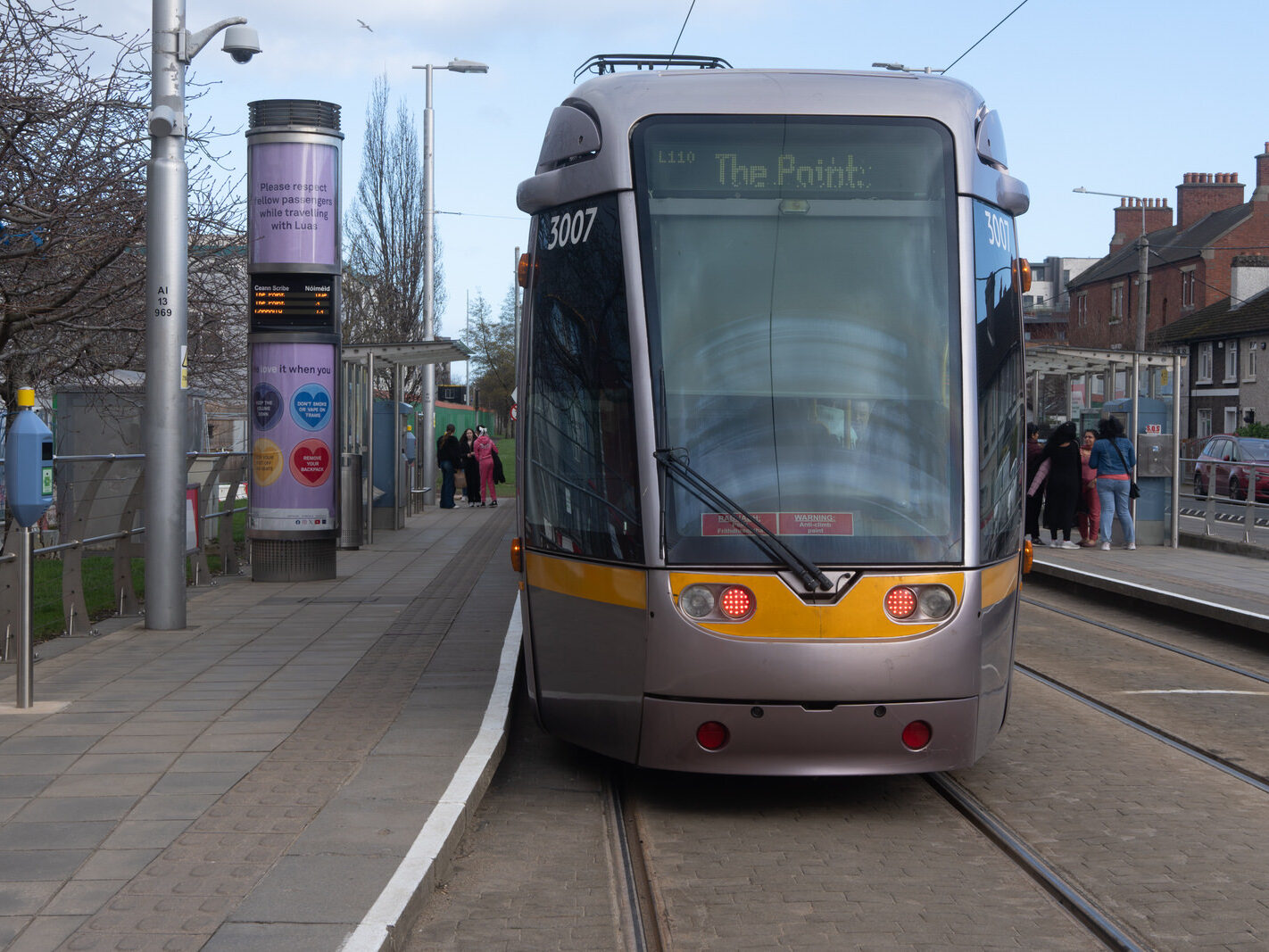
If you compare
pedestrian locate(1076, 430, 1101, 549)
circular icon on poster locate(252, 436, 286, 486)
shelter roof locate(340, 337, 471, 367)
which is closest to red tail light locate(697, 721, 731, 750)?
circular icon on poster locate(252, 436, 286, 486)

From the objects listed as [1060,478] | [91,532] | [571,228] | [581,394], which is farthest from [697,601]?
[1060,478]

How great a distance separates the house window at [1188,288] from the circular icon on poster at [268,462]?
54409mm

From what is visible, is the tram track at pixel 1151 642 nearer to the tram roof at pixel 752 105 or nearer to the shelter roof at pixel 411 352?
the tram roof at pixel 752 105

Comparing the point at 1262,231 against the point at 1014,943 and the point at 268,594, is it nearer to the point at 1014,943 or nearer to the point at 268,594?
the point at 268,594

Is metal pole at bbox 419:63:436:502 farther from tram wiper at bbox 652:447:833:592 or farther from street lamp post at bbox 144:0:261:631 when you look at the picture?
tram wiper at bbox 652:447:833:592

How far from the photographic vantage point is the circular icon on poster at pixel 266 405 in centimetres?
1423

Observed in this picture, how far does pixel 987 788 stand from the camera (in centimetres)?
640

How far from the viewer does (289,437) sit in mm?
14227

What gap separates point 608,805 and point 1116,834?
6.72ft

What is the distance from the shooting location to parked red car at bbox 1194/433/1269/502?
78.0 feet

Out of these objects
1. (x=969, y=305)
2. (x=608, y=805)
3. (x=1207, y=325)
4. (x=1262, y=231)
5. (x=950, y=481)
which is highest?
(x=1262, y=231)

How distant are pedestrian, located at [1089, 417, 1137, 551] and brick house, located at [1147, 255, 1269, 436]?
34608 mm

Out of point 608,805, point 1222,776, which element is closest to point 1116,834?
point 1222,776

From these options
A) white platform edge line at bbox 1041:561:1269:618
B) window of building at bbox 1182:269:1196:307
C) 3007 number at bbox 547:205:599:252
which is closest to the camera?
3007 number at bbox 547:205:599:252
